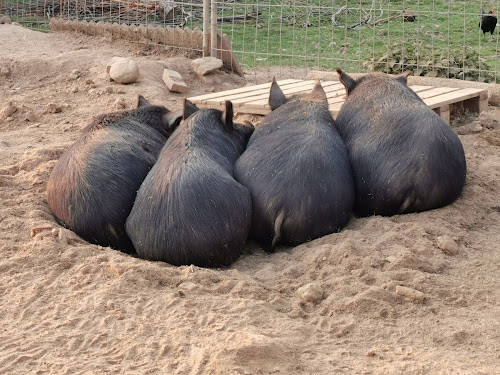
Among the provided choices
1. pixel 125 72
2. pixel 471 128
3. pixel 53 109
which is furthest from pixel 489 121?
pixel 53 109

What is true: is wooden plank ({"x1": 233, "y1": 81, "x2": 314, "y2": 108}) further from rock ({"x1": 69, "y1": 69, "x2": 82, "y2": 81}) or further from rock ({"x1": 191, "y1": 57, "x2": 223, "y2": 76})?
rock ({"x1": 69, "y1": 69, "x2": 82, "y2": 81})

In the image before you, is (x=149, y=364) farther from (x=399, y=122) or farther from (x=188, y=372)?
(x=399, y=122)

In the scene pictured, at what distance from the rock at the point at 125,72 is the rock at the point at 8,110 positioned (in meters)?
1.21

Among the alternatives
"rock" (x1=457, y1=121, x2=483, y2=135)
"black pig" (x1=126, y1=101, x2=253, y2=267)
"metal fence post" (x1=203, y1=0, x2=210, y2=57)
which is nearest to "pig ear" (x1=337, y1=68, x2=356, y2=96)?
"rock" (x1=457, y1=121, x2=483, y2=135)

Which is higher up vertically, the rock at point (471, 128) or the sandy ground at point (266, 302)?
the rock at point (471, 128)

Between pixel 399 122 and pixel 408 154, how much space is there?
0.30m

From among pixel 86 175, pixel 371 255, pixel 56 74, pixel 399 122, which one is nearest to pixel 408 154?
pixel 399 122

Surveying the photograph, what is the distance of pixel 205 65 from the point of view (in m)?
8.77

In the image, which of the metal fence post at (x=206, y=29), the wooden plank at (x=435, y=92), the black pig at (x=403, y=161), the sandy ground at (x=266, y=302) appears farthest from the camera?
the metal fence post at (x=206, y=29)

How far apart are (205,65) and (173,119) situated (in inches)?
133

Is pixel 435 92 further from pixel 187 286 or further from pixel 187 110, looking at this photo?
pixel 187 286

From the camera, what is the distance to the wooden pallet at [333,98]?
259 inches

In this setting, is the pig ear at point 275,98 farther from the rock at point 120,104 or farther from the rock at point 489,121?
the rock at point 120,104

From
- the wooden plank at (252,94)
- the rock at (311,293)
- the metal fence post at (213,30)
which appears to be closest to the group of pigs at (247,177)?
the rock at (311,293)
